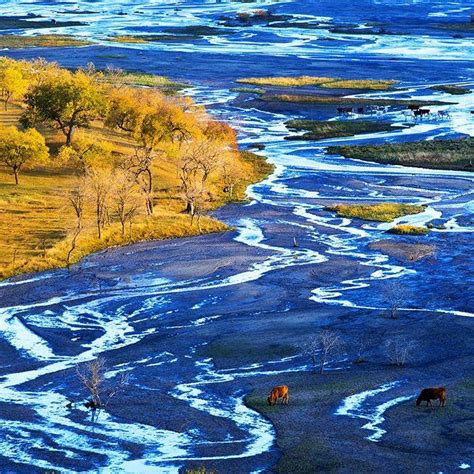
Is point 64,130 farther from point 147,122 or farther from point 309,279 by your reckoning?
point 309,279

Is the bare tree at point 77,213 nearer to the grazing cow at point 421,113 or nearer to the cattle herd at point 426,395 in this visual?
the cattle herd at point 426,395

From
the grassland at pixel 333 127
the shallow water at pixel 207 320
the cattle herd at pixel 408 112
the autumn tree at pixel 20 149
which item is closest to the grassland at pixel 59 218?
the autumn tree at pixel 20 149

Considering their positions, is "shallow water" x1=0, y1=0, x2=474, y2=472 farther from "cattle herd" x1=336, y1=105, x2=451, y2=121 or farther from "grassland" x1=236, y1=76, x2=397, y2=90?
"grassland" x1=236, y1=76, x2=397, y2=90

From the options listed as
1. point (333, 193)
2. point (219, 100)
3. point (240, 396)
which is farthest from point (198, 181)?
point (219, 100)

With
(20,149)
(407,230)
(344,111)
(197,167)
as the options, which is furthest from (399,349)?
(344,111)

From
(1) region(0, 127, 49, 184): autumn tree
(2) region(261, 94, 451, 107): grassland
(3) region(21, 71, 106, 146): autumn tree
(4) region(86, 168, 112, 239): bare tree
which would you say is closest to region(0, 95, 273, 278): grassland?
(4) region(86, 168, 112, 239): bare tree
